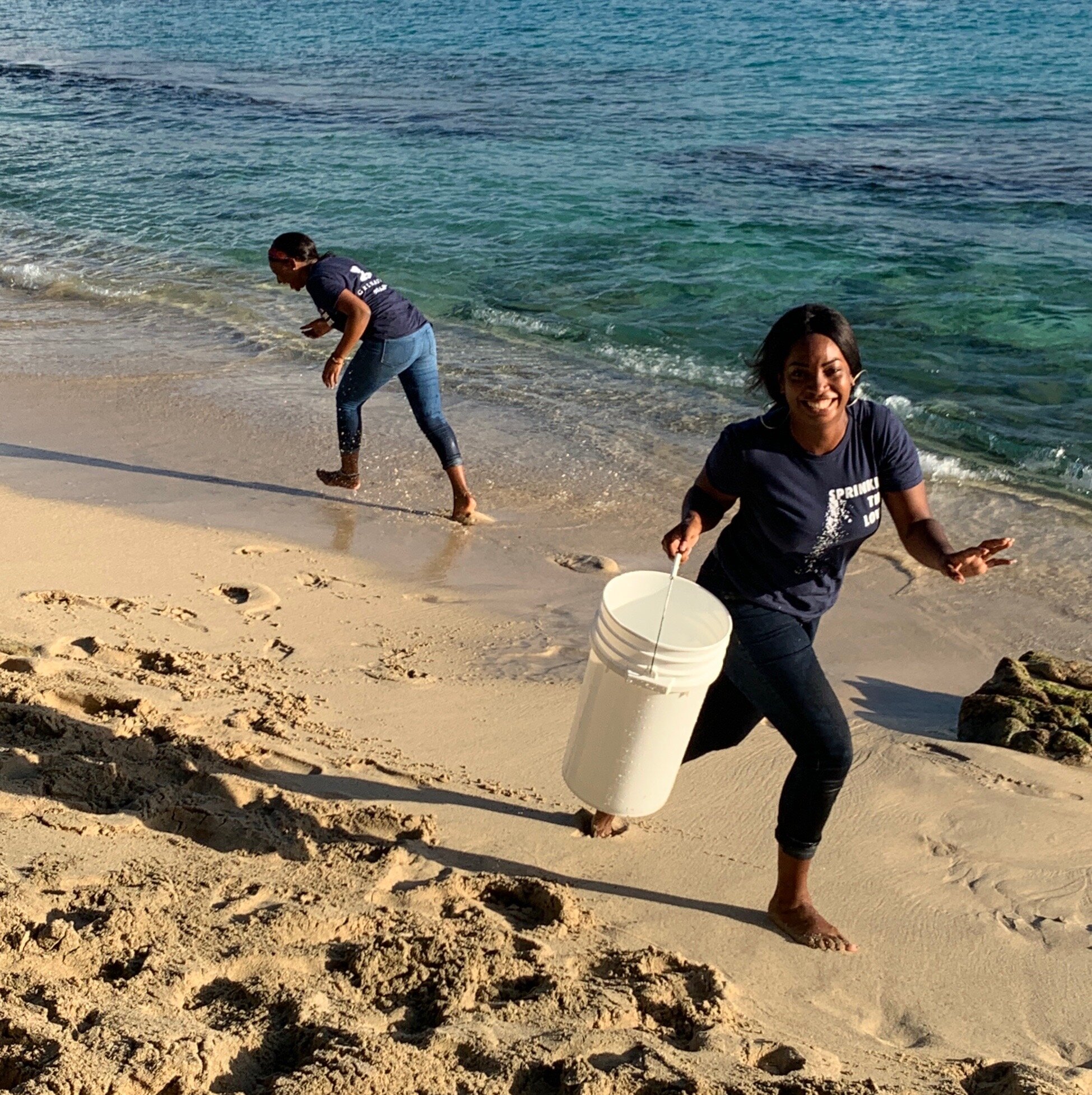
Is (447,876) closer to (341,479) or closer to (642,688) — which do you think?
(642,688)

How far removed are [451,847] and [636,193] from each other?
12.3 m

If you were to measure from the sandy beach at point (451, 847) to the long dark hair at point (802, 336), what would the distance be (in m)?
1.49

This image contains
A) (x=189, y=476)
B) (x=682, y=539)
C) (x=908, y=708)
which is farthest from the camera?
(x=189, y=476)

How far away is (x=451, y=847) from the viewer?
11.6 feet

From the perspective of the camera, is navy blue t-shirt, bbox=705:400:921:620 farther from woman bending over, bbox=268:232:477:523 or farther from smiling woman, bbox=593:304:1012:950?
woman bending over, bbox=268:232:477:523

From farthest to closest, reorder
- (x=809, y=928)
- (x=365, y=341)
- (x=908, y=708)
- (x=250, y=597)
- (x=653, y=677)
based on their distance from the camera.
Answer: (x=365, y=341)
(x=250, y=597)
(x=908, y=708)
(x=809, y=928)
(x=653, y=677)

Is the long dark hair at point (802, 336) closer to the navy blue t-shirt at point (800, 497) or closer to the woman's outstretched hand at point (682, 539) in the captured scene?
the navy blue t-shirt at point (800, 497)

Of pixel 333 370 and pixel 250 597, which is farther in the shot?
→ pixel 333 370

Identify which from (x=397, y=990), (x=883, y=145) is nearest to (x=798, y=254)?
(x=883, y=145)

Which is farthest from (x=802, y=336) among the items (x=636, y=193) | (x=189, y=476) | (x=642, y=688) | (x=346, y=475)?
(x=636, y=193)

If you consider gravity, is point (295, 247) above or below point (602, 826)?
above

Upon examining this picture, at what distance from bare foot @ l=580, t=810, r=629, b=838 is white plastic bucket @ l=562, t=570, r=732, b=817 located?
36 centimetres

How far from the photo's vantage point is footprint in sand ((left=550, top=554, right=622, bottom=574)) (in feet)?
19.2

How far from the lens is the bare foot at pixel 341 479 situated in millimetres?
6711
